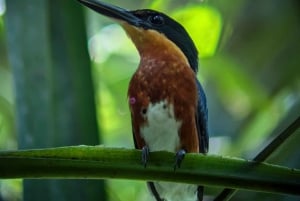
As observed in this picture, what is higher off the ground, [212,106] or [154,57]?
[154,57]

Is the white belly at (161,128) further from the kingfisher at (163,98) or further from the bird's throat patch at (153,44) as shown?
the bird's throat patch at (153,44)

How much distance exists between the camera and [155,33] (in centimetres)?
199

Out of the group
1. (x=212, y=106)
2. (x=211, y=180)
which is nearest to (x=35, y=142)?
(x=211, y=180)

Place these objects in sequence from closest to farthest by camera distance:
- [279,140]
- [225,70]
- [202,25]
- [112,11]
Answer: [279,140] < [112,11] < [225,70] < [202,25]

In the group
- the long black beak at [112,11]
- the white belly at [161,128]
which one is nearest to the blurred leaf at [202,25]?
the long black beak at [112,11]

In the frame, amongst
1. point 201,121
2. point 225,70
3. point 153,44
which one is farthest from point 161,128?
point 225,70

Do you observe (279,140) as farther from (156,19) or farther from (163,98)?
(156,19)

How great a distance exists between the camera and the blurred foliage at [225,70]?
2.06 metres

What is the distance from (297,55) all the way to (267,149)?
0.97m

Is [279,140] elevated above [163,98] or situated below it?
above

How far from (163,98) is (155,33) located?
272 millimetres

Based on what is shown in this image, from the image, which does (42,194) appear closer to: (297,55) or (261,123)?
(297,55)

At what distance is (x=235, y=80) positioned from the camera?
2.44m

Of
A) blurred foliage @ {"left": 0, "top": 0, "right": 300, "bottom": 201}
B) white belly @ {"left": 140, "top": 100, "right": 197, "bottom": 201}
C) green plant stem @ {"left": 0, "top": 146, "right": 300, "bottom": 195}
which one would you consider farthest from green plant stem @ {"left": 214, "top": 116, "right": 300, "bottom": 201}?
white belly @ {"left": 140, "top": 100, "right": 197, "bottom": 201}
